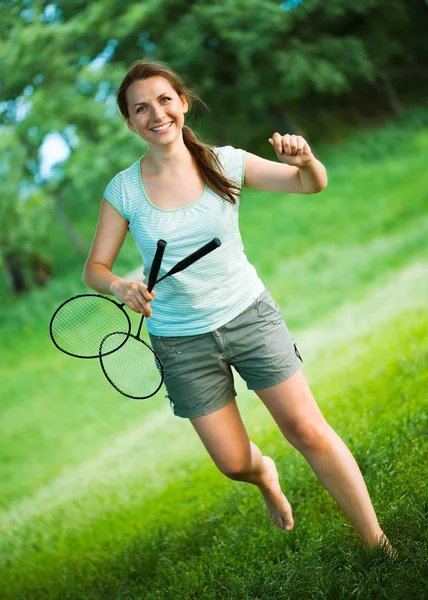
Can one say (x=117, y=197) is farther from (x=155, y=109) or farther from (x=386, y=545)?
(x=386, y=545)

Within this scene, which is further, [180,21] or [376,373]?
[180,21]

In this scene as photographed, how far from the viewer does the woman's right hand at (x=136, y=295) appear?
7.91 feet

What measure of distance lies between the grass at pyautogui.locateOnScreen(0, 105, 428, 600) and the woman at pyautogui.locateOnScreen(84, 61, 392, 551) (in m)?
0.33

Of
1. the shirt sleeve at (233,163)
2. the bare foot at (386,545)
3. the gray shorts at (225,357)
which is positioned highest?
the shirt sleeve at (233,163)

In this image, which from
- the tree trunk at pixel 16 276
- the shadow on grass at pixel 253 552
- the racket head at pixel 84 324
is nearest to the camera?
the shadow on grass at pixel 253 552

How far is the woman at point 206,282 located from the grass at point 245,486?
1.09 feet

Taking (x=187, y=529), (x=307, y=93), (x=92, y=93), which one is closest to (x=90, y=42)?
(x=92, y=93)

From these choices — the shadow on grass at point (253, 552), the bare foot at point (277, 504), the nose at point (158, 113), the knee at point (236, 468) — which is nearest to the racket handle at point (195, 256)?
the nose at point (158, 113)

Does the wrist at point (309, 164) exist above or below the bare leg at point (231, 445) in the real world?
above

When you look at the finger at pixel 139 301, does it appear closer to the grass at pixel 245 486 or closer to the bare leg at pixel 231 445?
the bare leg at pixel 231 445

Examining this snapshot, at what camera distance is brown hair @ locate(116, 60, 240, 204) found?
8.57ft

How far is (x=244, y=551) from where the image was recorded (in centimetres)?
307

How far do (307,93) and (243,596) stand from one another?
18.8 metres

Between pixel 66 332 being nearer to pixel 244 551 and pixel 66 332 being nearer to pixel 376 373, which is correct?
pixel 244 551
